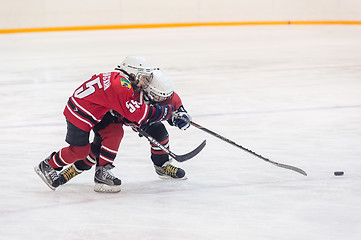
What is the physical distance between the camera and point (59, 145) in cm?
418

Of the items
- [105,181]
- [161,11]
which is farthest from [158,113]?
[161,11]

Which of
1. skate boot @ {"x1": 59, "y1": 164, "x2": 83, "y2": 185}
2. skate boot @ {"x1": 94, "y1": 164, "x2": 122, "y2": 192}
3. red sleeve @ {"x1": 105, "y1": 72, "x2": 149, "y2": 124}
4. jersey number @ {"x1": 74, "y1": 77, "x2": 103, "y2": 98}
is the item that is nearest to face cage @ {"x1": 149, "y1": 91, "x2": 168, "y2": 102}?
red sleeve @ {"x1": 105, "y1": 72, "x2": 149, "y2": 124}

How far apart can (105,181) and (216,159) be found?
0.86 m

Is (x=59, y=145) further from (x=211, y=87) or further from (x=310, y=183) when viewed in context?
(x=211, y=87)

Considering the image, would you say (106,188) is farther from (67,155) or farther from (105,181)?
(67,155)

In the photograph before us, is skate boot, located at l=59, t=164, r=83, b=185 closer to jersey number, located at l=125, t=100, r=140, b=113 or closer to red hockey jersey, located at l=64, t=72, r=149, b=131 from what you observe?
red hockey jersey, located at l=64, t=72, r=149, b=131

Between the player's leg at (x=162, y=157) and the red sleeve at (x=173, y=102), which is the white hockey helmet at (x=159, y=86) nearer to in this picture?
the red sleeve at (x=173, y=102)

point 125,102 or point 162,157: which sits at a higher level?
point 125,102

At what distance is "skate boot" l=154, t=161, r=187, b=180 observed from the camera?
3309 mm

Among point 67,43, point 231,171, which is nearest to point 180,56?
point 67,43

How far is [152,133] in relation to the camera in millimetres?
3266

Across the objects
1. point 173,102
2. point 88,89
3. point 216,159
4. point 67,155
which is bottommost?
point 216,159

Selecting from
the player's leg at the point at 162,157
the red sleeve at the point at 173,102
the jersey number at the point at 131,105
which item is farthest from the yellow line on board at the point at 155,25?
the jersey number at the point at 131,105

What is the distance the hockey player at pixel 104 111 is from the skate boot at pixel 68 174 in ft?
0.08
